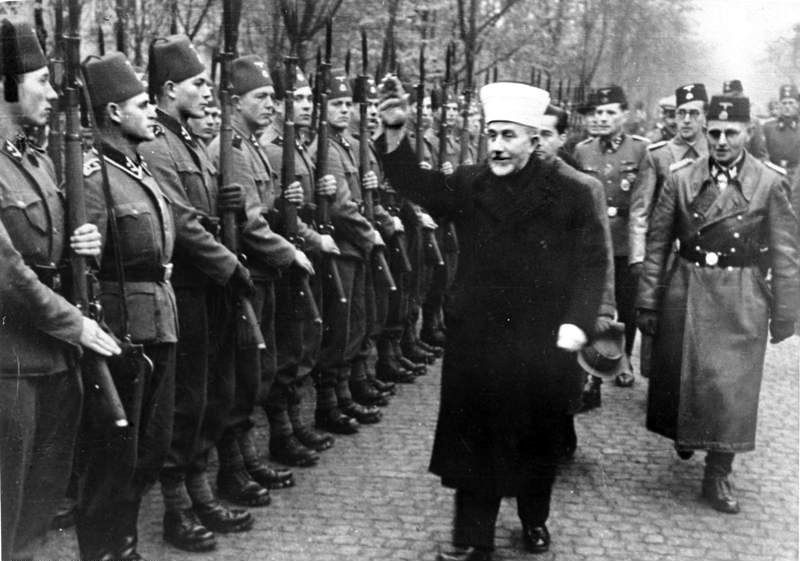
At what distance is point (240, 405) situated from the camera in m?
5.34

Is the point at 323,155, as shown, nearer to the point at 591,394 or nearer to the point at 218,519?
the point at 218,519

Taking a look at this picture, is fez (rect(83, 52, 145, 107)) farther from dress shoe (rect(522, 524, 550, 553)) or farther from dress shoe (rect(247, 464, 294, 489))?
dress shoe (rect(522, 524, 550, 553))

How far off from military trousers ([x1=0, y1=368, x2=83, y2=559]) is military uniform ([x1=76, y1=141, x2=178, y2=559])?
0.72ft

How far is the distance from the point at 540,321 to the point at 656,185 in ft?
10.8

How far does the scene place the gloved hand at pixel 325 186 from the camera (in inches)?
252

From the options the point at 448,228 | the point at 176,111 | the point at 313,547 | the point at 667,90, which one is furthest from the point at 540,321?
the point at 667,90

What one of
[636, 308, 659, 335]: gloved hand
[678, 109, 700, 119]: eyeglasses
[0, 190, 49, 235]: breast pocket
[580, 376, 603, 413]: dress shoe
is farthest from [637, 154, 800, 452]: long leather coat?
[0, 190, 49, 235]: breast pocket

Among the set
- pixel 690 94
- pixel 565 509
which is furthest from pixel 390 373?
pixel 690 94

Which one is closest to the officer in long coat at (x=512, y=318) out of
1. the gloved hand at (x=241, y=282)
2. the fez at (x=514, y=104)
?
the fez at (x=514, y=104)

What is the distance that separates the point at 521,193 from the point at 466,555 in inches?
62.9

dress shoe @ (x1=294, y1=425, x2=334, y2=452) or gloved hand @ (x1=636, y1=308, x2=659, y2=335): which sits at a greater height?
gloved hand @ (x1=636, y1=308, x2=659, y2=335)

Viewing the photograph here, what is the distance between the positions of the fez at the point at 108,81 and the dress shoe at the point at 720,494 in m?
3.54

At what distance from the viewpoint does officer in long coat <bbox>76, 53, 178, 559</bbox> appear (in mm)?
4180

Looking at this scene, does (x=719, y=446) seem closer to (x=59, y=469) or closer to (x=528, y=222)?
(x=528, y=222)
